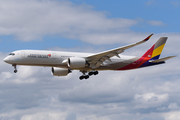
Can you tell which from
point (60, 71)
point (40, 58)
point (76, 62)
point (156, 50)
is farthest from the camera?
point (156, 50)

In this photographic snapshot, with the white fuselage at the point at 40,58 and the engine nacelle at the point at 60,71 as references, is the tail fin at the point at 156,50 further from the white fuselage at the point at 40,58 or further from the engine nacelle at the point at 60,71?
the engine nacelle at the point at 60,71

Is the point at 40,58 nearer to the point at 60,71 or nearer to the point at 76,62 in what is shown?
the point at 76,62

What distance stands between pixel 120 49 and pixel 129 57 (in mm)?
8694

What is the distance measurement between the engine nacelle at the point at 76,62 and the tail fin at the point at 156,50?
1392cm

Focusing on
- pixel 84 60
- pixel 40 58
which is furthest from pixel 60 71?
pixel 40 58

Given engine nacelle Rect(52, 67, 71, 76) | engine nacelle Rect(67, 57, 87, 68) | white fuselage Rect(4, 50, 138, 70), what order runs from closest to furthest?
white fuselage Rect(4, 50, 138, 70) < engine nacelle Rect(67, 57, 87, 68) < engine nacelle Rect(52, 67, 71, 76)

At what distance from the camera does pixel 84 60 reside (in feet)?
165

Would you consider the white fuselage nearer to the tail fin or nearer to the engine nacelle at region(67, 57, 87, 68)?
the engine nacelle at region(67, 57, 87, 68)

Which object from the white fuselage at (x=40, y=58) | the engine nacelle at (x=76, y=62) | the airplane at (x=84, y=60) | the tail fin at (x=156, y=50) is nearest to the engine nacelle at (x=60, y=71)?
the airplane at (x=84, y=60)

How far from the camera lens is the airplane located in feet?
159

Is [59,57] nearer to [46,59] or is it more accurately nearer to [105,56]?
[46,59]

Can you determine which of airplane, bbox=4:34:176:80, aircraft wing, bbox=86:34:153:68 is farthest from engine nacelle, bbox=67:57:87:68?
aircraft wing, bbox=86:34:153:68

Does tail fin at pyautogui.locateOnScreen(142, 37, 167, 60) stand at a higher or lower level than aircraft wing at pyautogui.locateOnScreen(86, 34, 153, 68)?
higher

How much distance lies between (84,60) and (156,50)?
1642 centimetres
